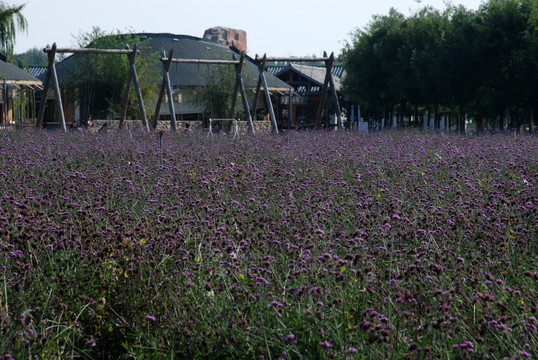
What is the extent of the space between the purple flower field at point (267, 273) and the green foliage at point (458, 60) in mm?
21528

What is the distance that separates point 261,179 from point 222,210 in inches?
100

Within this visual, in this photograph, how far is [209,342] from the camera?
377 centimetres

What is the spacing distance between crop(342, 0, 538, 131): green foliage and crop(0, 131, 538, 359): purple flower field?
21.5 metres

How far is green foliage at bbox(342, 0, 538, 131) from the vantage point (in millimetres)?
28797

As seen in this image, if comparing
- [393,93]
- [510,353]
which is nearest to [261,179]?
[510,353]

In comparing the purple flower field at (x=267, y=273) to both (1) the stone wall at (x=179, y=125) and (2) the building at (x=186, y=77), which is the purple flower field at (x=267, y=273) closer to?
(1) the stone wall at (x=179, y=125)

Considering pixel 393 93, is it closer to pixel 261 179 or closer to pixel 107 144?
pixel 107 144

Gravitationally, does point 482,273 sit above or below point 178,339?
above

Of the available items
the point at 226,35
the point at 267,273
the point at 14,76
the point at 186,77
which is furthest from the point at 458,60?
the point at 226,35

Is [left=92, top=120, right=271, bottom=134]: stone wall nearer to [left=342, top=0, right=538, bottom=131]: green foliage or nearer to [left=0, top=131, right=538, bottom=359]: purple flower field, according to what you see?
[left=342, top=0, right=538, bottom=131]: green foliage

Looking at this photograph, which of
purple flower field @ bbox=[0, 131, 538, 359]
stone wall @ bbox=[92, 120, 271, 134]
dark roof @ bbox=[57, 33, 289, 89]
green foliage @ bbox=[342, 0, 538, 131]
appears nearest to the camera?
purple flower field @ bbox=[0, 131, 538, 359]

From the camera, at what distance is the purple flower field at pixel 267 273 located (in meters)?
3.63

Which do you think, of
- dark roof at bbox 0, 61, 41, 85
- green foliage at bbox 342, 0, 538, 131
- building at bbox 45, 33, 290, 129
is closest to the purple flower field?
green foliage at bbox 342, 0, 538, 131

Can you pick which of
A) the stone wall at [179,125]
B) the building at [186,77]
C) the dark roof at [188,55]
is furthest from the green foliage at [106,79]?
→ the stone wall at [179,125]
